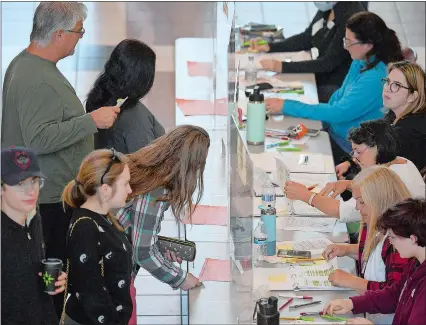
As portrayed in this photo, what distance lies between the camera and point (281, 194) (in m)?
4.71

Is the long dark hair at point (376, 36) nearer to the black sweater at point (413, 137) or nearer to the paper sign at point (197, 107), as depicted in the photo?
the black sweater at point (413, 137)

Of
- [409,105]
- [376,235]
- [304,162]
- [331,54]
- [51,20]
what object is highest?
[51,20]

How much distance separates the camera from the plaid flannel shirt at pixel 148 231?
362 cm

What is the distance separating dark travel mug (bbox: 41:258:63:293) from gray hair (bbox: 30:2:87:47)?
1.15 metres

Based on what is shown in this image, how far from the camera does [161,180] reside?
3.60 meters

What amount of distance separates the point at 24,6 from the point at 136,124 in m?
5.04

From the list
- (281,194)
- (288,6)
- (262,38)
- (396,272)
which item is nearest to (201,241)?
(281,194)

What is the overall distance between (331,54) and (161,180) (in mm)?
2758

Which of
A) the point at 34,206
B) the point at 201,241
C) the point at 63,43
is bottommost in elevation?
the point at 201,241

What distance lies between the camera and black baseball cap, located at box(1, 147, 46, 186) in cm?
294

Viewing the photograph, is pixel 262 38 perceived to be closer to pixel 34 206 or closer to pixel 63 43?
pixel 63 43

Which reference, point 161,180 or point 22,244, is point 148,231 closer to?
point 161,180

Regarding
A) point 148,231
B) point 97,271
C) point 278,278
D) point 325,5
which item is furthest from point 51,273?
point 325,5

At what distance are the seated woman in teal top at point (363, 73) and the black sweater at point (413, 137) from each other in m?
0.69
